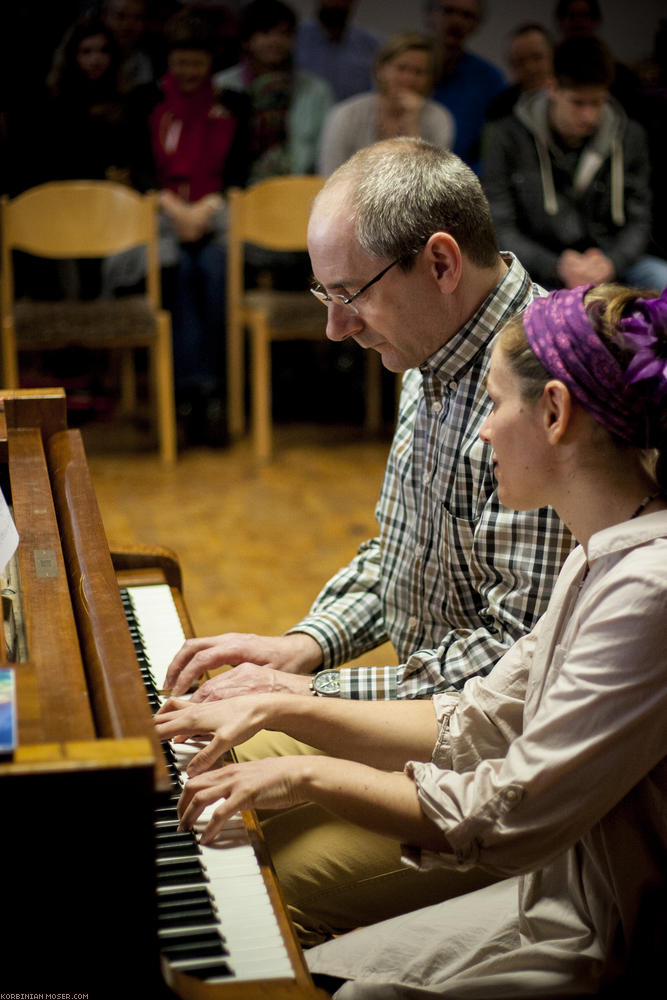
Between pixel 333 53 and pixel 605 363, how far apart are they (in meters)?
4.81

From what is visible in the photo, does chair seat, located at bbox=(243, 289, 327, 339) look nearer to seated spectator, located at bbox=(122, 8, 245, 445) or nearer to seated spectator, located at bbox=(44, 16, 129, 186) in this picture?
A: seated spectator, located at bbox=(122, 8, 245, 445)

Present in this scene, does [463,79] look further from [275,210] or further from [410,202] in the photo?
[410,202]

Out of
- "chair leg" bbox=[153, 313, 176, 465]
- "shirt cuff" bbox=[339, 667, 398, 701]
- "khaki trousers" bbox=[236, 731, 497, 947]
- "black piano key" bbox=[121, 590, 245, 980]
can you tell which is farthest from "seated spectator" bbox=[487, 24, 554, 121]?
"black piano key" bbox=[121, 590, 245, 980]

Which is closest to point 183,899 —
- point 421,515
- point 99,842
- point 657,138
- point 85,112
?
point 99,842

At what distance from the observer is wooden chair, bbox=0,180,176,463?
4.58 m

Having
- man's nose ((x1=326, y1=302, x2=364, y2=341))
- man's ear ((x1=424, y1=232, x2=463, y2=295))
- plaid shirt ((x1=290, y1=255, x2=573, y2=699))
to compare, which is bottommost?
plaid shirt ((x1=290, y1=255, x2=573, y2=699))

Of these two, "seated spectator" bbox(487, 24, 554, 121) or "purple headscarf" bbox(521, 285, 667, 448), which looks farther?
"seated spectator" bbox(487, 24, 554, 121)

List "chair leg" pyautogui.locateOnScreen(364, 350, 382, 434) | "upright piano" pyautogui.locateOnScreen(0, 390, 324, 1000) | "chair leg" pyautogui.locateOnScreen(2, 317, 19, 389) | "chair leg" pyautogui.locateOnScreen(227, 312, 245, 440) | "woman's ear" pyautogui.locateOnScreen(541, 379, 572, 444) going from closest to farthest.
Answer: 1. "upright piano" pyautogui.locateOnScreen(0, 390, 324, 1000)
2. "woman's ear" pyautogui.locateOnScreen(541, 379, 572, 444)
3. "chair leg" pyautogui.locateOnScreen(2, 317, 19, 389)
4. "chair leg" pyautogui.locateOnScreen(227, 312, 245, 440)
5. "chair leg" pyautogui.locateOnScreen(364, 350, 382, 434)

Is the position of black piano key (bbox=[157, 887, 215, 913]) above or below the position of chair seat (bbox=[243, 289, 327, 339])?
above

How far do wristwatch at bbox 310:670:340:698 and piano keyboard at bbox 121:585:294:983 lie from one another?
0.23m

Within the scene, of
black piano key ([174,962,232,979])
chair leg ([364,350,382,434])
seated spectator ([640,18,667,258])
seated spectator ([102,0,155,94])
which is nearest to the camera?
black piano key ([174,962,232,979])

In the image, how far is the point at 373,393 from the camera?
5258 mm

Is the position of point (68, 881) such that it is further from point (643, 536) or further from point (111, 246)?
point (111, 246)

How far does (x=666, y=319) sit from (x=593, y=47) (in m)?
3.60
